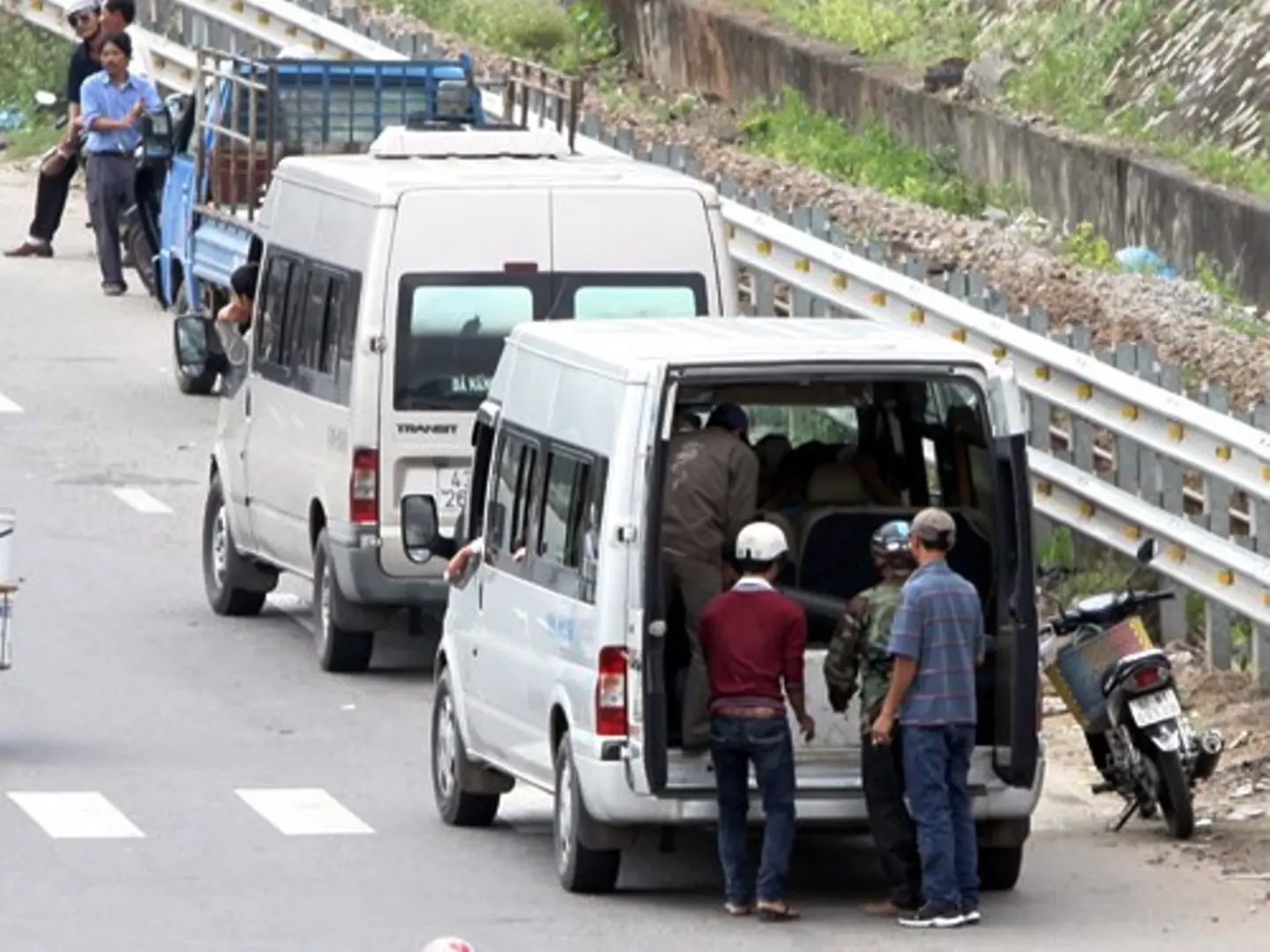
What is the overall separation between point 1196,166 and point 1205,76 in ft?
10.7

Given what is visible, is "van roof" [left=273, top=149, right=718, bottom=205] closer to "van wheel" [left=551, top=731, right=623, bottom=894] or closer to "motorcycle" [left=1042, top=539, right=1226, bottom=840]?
"motorcycle" [left=1042, top=539, right=1226, bottom=840]

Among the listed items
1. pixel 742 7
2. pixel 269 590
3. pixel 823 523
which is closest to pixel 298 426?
pixel 269 590

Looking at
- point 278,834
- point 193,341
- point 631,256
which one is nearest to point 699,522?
point 278,834

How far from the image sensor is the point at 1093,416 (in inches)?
792

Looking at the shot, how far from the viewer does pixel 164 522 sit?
24844 millimetres

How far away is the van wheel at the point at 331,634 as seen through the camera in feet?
67.5

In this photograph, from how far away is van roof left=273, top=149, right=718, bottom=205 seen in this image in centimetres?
2012

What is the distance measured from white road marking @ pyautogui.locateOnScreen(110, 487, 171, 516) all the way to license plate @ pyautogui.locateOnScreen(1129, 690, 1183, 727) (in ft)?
31.6

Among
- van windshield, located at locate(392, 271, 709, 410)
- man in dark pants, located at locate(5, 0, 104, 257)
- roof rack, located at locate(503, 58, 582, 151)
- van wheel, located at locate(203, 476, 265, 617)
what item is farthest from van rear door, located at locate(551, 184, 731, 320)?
man in dark pants, located at locate(5, 0, 104, 257)

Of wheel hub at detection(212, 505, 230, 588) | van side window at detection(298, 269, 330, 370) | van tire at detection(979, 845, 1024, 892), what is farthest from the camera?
wheel hub at detection(212, 505, 230, 588)

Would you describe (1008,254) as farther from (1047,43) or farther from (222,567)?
(1047,43)

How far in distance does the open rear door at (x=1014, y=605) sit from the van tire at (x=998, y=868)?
55cm

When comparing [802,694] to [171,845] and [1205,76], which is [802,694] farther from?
[1205,76]

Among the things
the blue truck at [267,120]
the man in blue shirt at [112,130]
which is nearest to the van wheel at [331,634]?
the blue truck at [267,120]
